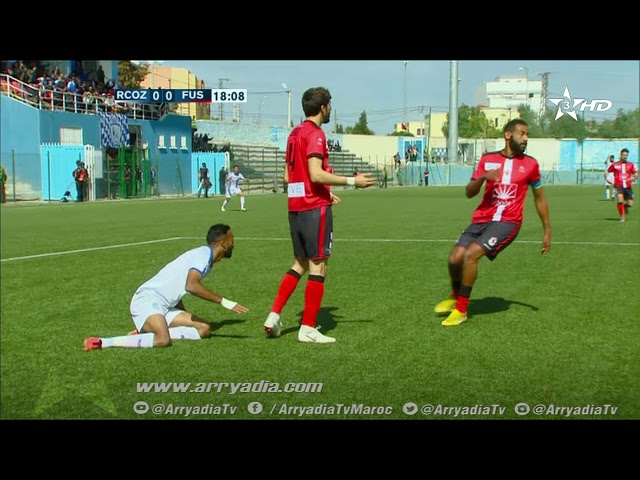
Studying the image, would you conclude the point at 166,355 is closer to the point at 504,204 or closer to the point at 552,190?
the point at 504,204

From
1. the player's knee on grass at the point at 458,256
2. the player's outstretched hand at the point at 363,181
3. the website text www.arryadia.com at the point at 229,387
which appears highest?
the player's outstretched hand at the point at 363,181

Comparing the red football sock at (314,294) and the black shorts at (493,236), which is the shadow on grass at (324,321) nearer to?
the red football sock at (314,294)

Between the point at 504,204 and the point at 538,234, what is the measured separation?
34.9 ft

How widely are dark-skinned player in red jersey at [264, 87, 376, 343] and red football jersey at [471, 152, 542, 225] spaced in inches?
72.5

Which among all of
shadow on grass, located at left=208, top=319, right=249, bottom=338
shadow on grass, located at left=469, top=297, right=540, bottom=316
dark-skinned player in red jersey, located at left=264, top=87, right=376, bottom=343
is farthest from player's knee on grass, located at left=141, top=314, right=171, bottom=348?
shadow on grass, located at left=469, top=297, right=540, bottom=316

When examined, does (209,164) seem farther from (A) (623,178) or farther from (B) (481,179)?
(B) (481,179)

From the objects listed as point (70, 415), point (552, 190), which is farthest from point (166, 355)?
point (552, 190)

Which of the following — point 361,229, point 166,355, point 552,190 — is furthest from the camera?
point 552,190

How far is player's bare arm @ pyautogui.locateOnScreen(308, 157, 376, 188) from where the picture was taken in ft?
20.9

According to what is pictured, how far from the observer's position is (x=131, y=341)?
6.45 meters

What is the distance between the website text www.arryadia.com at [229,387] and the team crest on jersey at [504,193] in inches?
136

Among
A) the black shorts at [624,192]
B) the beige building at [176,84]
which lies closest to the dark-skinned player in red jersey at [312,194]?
the black shorts at [624,192]

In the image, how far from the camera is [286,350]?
6414 mm

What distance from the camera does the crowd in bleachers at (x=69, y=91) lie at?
1337 inches
